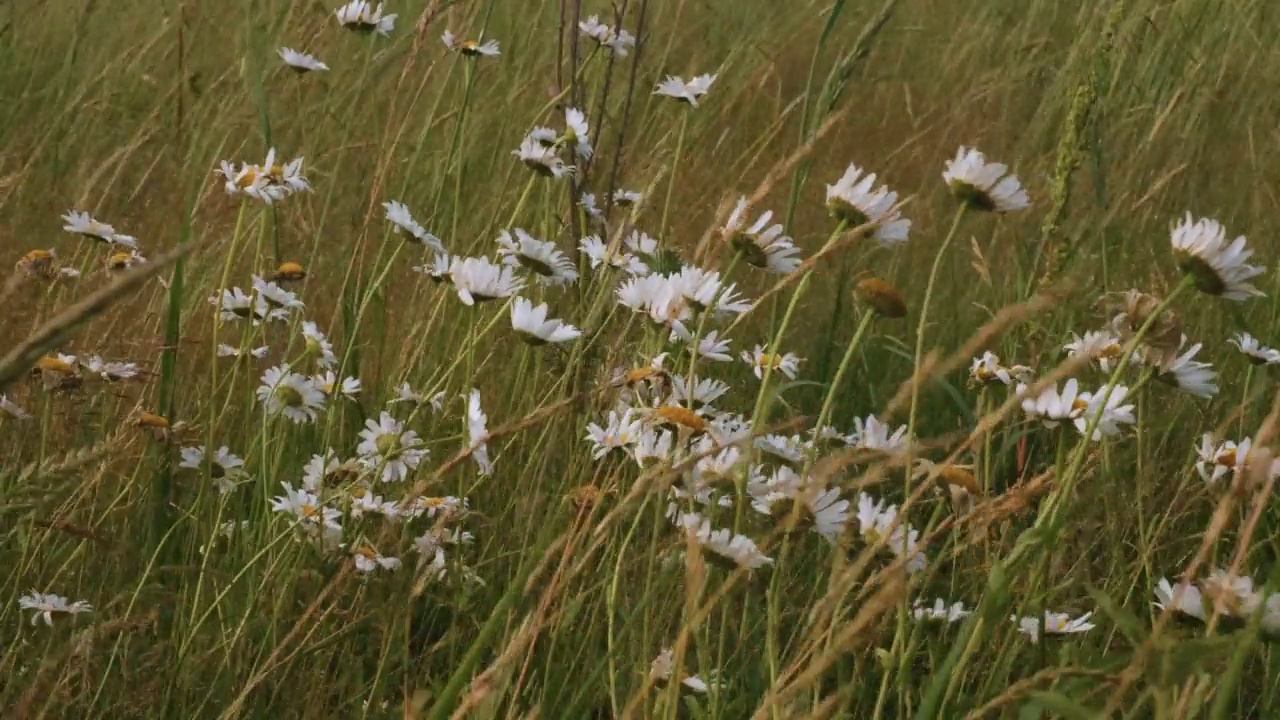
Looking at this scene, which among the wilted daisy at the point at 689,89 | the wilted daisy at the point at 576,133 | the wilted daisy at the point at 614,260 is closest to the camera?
the wilted daisy at the point at 614,260

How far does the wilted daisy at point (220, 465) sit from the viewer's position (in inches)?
59.6

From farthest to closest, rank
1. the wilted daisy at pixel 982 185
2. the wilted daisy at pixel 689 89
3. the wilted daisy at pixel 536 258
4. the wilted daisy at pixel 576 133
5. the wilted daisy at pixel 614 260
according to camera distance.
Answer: the wilted daisy at pixel 689 89
the wilted daisy at pixel 576 133
the wilted daisy at pixel 614 260
the wilted daisy at pixel 536 258
the wilted daisy at pixel 982 185

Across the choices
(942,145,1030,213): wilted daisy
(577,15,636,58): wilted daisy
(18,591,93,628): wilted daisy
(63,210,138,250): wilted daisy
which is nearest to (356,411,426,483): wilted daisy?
(18,591,93,628): wilted daisy

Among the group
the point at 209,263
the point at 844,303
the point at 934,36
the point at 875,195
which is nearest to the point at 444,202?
the point at 209,263

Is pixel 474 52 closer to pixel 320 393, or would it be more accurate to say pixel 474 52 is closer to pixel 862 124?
pixel 320 393

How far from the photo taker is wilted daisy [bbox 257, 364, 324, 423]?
61.3 inches

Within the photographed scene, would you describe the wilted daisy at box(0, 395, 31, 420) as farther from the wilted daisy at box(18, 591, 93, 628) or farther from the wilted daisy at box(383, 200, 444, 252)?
the wilted daisy at box(383, 200, 444, 252)

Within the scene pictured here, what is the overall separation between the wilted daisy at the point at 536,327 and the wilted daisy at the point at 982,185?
1.39ft

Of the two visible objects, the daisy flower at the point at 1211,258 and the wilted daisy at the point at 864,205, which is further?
the wilted daisy at the point at 864,205

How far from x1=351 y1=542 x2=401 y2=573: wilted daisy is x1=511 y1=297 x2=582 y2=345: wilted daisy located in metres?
0.27

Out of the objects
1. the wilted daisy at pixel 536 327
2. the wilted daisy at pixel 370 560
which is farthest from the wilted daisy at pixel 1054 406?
the wilted daisy at pixel 370 560

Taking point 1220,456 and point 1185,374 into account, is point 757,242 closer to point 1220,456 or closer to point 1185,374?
point 1185,374

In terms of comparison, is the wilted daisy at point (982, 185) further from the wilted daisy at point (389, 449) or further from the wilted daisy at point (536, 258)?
the wilted daisy at point (389, 449)

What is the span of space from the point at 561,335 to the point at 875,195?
0.36 m
